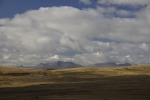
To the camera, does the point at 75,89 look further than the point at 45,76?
No

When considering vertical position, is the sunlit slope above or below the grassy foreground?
above

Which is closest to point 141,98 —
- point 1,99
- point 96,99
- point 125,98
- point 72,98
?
point 125,98

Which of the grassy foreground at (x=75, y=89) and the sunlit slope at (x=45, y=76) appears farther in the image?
the sunlit slope at (x=45, y=76)

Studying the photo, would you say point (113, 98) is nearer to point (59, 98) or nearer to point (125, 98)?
point (125, 98)

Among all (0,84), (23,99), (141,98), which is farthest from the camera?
(0,84)

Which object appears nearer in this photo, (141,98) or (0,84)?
(141,98)

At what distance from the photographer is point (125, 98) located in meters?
26.8

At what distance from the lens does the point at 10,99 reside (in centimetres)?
2886

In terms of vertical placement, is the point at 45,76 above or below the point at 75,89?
above

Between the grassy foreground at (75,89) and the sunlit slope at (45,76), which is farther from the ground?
the sunlit slope at (45,76)

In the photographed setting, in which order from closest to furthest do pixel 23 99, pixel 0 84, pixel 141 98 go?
pixel 141 98
pixel 23 99
pixel 0 84

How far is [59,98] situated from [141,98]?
8.17 m

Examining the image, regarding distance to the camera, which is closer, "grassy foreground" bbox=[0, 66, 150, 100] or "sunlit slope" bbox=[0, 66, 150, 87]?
"grassy foreground" bbox=[0, 66, 150, 100]

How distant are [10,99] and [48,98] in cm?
396
